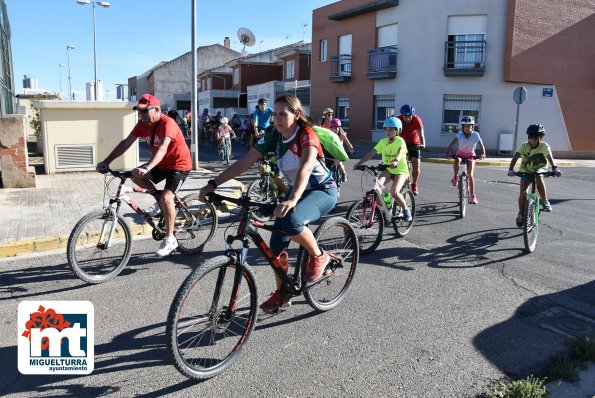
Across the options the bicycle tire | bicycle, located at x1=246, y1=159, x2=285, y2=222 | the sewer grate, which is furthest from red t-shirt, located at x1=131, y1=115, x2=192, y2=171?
the sewer grate

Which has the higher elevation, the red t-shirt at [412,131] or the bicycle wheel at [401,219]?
the red t-shirt at [412,131]

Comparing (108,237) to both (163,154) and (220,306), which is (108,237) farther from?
(220,306)

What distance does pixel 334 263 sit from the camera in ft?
15.1

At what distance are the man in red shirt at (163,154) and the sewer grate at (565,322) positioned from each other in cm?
393

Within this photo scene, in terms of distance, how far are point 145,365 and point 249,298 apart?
2.85ft

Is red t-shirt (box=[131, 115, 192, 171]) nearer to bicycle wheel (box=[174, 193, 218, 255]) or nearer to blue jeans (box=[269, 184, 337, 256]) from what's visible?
bicycle wheel (box=[174, 193, 218, 255])

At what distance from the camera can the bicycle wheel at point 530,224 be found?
653cm

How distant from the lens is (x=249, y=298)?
12.2 feet

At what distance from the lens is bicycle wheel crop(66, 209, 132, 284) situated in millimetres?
5117

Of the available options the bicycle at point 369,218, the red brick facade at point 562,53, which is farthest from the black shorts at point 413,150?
the red brick facade at point 562,53

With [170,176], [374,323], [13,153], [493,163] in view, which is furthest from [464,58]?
[374,323]

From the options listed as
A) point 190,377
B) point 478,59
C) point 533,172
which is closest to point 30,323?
point 190,377

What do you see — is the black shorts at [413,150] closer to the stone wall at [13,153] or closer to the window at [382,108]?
the stone wall at [13,153]

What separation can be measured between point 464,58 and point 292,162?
23.5 m
